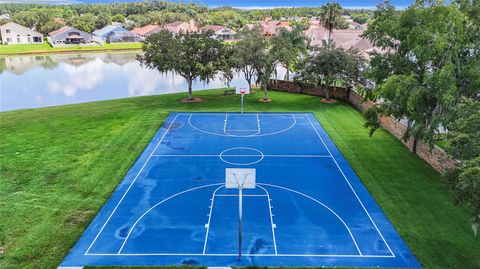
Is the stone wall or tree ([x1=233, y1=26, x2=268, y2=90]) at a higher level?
tree ([x1=233, y1=26, x2=268, y2=90])

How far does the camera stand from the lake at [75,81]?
132ft

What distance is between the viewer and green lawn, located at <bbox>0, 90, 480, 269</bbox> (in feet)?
45.8

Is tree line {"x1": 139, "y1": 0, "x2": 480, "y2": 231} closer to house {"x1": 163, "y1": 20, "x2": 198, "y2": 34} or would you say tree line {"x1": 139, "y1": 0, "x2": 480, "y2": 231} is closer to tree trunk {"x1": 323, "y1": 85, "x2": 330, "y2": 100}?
tree trunk {"x1": 323, "y1": 85, "x2": 330, "y2": 100}

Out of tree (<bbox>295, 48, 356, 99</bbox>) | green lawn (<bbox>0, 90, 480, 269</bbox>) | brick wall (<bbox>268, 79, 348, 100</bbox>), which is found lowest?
green lawn (<bbox>0, 90, 480, 269</bbox>)

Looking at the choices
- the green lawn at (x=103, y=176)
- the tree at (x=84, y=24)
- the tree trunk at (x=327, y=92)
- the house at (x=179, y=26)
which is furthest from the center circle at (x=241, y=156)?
the tree at (x=84, y=24)

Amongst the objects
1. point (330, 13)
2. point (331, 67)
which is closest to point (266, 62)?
point (331, 67)

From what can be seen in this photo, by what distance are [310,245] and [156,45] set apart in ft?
80.0

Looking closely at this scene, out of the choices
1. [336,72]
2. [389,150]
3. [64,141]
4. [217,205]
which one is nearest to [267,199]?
[217,205]

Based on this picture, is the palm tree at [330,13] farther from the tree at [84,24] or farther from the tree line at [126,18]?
the tree at [84,24]

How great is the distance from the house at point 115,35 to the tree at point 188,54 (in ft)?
209

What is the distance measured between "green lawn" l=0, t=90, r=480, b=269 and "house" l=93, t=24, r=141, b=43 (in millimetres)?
64061

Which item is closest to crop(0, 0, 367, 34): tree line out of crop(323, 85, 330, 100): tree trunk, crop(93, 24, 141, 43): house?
crop(93, 24, 141, 43): house

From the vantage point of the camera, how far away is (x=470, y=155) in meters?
11.9

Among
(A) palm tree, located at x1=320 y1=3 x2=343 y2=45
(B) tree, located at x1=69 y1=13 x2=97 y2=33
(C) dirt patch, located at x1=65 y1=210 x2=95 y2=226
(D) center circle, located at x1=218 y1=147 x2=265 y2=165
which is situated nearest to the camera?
(C) dirt patch, located at x1=65 y1=210 x2=95 y2=226
